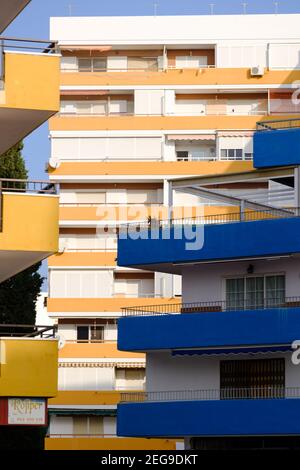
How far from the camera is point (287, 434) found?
44062 mm

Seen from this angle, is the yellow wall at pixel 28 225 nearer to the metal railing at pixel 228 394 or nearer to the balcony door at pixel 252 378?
the metal railing at pixel 228 394

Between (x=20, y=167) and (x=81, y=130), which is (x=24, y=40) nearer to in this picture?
(x=20, y=167)

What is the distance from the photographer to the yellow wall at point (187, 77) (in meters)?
80.8

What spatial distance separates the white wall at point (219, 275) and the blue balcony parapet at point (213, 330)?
1.42 metres

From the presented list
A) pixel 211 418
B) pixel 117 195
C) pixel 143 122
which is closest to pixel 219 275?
pixel 211 418

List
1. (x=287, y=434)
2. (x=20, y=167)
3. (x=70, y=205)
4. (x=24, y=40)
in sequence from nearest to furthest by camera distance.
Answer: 1. (x=24, y=40)
2. (x=287, y=434)
3. (x=20, y=167)
4. (x=70, y=205)

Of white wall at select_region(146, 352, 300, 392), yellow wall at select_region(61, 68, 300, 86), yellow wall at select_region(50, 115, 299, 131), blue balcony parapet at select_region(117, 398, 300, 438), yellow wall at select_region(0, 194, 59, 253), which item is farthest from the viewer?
yellow wall at select_region(61, 68, 300, 86)

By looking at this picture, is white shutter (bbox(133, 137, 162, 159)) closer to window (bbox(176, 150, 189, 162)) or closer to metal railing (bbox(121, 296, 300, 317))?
window (bbox(176, 150, 189, 162))

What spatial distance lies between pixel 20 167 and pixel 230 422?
2751 cm

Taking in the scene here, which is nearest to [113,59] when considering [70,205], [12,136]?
[70,205]

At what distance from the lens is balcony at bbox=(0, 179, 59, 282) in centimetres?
2262

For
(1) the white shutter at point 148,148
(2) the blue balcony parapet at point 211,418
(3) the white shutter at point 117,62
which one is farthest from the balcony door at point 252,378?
(3) the white shutter at point 117,62

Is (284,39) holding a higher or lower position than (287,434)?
higher

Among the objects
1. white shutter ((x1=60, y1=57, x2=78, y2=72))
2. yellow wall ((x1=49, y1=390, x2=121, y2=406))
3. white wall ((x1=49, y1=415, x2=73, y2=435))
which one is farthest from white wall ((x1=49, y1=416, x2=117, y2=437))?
white shutter ((x1=60, y1=57, x2=78, y2=72))
